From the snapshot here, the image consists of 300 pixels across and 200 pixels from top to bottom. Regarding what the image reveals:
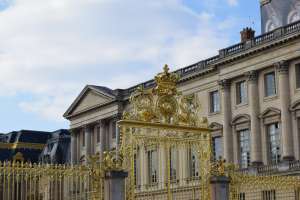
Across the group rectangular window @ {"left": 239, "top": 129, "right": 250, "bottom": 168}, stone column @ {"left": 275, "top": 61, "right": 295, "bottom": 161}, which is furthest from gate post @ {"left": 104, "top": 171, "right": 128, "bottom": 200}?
rectangular window @ {"left": 239, "top": 129, "right": 250, "bottom": 168}

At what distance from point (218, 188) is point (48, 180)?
16.8 feet

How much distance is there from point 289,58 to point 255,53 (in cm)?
328

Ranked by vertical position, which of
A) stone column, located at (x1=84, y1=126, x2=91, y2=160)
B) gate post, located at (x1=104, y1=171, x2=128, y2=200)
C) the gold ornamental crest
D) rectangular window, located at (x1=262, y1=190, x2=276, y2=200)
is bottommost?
rectangular window, located at (x1=262, y1=190, x2=276, y2=200)

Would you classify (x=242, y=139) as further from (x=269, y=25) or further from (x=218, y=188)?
(x=218, y=188)

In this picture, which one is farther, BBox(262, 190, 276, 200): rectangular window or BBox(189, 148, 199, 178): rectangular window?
BBox(262, 190, 276, 200): rectangular window

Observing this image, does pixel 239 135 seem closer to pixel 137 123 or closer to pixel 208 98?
pixel 208 98

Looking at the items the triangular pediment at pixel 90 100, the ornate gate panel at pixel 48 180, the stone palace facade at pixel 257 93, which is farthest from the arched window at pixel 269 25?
the ornate gate panel at pixel 48 180

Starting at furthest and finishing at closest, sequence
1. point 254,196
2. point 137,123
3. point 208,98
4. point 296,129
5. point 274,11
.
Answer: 1. point 274,11
2. point 208,98
3. point 296,129
4. point 254,196
5. point 137,123

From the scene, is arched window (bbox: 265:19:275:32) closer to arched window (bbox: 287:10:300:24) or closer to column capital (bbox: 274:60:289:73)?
arched window (bbox: 287:10:300:24)

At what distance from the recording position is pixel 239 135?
49.2 m

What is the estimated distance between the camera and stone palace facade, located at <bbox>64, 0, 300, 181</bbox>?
44.7m

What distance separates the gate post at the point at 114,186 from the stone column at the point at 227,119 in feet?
103

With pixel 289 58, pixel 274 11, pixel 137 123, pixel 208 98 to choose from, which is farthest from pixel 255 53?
pixel 137 123

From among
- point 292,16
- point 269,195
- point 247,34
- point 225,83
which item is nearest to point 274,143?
point 225,83
